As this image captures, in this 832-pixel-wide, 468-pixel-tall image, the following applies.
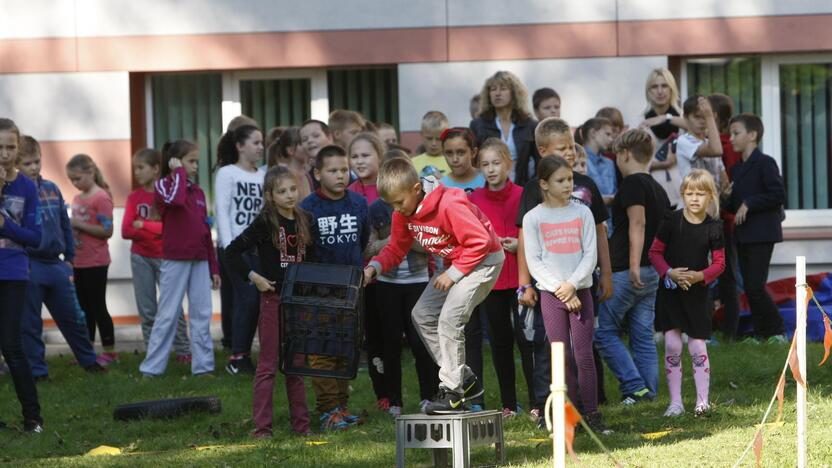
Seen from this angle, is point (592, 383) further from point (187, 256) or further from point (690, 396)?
point (187, 256)

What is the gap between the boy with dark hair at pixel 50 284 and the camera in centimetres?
1138

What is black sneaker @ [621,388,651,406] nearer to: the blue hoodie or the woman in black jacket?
the woman in black jacket

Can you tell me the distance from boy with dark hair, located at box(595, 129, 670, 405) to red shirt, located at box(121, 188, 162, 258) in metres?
4.64

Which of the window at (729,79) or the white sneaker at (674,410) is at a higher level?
the window at (729,79)

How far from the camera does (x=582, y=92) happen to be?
1425 centimetres

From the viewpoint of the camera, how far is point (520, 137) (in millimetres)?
10836

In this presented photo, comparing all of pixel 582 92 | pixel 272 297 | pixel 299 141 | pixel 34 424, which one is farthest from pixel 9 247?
pixel 582 92

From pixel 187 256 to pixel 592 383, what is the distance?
4.59 metres

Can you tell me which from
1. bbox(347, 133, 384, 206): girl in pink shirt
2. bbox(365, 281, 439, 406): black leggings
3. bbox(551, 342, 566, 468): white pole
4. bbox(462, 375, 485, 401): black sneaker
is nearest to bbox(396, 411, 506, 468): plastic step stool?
bbox(462, 375, 485, 401): black sneaker

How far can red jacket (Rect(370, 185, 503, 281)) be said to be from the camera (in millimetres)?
7332

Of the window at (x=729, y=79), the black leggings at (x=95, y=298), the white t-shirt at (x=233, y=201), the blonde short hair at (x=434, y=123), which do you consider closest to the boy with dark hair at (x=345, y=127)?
the blonde short hair at (x=434, y=123)

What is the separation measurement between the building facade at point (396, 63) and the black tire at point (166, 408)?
5220 millimetres

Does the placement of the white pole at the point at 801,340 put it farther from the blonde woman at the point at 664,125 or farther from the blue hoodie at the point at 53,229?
the blue hoodie at the point at 53,229

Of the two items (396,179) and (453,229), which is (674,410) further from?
(396,179)
